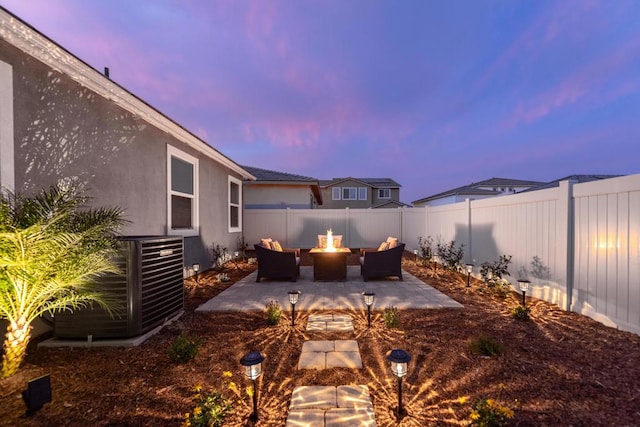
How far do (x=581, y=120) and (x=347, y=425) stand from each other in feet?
120

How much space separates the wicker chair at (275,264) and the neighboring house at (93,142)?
1.78 meters

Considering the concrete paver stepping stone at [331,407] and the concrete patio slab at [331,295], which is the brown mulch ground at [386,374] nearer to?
the concrete paver stepping stone at [331,407]

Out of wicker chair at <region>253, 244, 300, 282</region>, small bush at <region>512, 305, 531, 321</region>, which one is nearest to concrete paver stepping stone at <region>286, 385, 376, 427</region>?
small bush at <region>512, 305, 531, 321</region>

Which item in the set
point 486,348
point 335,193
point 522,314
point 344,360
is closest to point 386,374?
point 344,360

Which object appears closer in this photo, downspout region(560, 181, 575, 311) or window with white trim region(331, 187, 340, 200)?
downspout region(560, 181, 575, 311)

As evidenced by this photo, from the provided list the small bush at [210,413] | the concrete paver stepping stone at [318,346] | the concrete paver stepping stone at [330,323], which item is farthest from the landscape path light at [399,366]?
the concrete paver stepping stone at [330,323]

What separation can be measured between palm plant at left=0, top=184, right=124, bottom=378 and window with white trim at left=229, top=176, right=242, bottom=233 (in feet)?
23.8

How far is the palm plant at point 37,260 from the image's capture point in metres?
1.90

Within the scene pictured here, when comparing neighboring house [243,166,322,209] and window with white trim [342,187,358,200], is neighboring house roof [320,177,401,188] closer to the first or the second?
window with white trim [342,187,358,200]

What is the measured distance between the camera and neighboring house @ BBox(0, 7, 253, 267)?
8.56 ft

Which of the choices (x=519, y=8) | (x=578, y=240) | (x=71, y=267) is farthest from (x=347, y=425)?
(x=519, y=8)

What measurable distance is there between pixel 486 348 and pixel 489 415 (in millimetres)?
1248

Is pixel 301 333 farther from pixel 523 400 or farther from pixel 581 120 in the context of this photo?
pixel 581 120

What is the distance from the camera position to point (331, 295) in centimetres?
489
